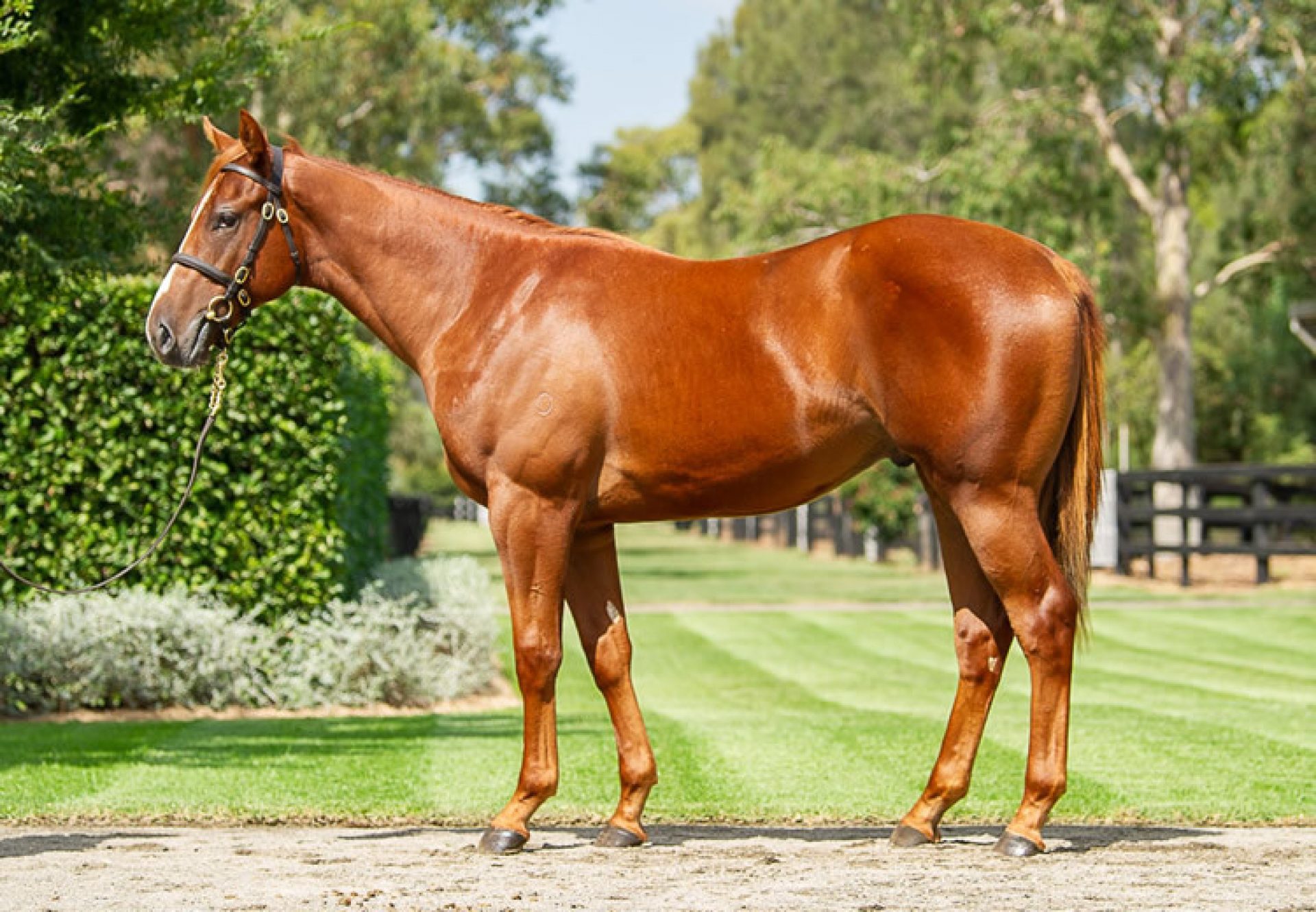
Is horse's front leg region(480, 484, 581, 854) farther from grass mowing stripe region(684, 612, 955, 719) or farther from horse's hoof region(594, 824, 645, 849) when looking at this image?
grass mowing stripe region(684, 612, 955, 719)

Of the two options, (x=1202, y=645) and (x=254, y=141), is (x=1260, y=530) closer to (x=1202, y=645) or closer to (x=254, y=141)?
(x=1202, y=645)

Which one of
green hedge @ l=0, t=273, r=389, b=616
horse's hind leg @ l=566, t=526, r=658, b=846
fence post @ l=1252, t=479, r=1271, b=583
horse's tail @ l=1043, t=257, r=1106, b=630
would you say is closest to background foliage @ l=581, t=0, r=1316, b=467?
fence post @ l=1252, t=479, r=1271, b=583

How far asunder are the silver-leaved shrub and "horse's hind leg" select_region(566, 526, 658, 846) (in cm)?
577

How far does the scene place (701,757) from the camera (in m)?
8.93

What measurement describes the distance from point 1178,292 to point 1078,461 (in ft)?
90.0

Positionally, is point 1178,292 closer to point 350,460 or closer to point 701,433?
point 350,460

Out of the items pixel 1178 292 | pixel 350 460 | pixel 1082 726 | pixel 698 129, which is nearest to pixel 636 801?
pixel 1082 726

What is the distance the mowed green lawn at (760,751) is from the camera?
7410 millimetres

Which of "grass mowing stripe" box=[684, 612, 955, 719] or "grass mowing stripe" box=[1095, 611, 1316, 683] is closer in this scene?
"grass mowing stripe" box=[684, 612, 955, 719]

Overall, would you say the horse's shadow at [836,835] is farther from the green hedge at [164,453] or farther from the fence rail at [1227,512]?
the fence rail at [1227,512]

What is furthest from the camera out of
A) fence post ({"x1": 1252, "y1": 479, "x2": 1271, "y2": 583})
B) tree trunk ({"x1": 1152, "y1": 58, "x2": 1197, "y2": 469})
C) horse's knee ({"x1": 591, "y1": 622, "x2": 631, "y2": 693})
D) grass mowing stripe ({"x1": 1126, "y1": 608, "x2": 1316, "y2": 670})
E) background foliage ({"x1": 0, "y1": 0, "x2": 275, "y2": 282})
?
tree trunk ({"x1": 1152, "y1": 58, "x2": 1197, "y2": 469})

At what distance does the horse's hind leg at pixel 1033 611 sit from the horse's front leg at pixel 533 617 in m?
1.46

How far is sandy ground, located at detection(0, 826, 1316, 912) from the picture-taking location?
5.17 meters

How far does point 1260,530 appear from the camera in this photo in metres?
23.8
